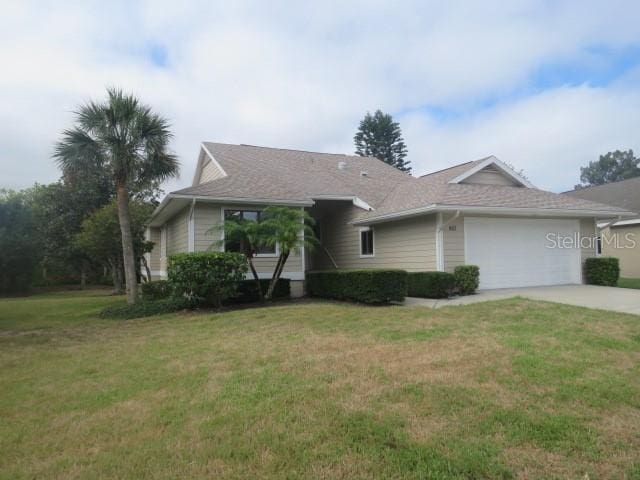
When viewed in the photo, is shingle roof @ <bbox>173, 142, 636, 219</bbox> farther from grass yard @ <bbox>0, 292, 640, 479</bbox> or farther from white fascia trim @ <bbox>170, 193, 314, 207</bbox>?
grass yard @ <bbox>0, 292, 640, 479</bbox>

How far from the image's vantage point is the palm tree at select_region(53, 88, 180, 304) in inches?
485

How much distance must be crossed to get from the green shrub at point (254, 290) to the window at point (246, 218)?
3.80ft

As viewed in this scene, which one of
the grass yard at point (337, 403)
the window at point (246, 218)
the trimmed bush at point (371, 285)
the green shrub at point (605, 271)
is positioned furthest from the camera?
the green shrub at point (605, 271)

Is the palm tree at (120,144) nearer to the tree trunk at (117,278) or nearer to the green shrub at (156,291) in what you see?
Result: the green shrub at (156,291)

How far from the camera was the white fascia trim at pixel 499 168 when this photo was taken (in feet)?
48.2

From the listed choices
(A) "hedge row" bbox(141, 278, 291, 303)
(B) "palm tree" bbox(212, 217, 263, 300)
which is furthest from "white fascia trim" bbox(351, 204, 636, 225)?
(B) "palm tree" bbox(212, 217, 263, 300)

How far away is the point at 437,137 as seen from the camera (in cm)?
2783

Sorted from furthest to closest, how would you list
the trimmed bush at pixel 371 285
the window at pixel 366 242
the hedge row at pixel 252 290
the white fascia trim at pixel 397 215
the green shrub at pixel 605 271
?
the window at pixel 366 242, the green shrub at pixel 605 271, the hedge row at pixel 252 290, the white fascia trim at pixel 397 215, the trimmed bush at pixel 371 285

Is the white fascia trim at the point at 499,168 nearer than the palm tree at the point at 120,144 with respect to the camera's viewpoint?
No

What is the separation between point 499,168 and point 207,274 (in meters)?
10.9

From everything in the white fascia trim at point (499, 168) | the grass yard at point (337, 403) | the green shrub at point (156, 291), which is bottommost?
the grass yard at point (337, 403)

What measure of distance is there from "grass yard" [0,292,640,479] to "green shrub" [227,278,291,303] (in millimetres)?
4853

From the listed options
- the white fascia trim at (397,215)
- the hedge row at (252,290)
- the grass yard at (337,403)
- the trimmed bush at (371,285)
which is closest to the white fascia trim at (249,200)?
the white fascia trim at (397,215)

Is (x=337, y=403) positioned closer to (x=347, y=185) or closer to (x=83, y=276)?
→ (x=347, y=185)
